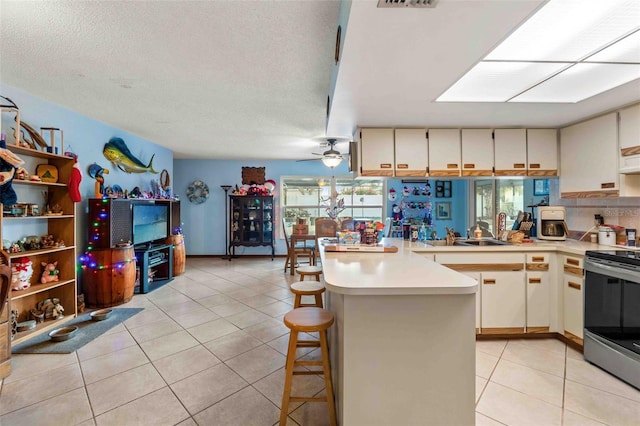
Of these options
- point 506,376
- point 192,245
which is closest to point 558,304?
point 506,376

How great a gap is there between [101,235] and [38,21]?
2.58 meters

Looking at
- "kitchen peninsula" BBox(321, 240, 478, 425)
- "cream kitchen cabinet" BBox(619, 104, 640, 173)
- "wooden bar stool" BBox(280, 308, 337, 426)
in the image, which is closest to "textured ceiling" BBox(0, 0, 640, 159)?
"cream kitchen cabinet" BBox(619, 104, 640, 173)

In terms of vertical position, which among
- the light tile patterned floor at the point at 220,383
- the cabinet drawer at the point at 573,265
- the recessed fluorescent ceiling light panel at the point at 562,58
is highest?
the recessed fluorescent ceiling light panel at the point at 562,58

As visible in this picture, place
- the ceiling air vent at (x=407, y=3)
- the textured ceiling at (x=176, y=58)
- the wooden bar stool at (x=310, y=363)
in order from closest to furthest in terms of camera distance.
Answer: the ceiling air vent at (x=407, y=3) → the wooden bar stool at (x=310, y=363) → the textured ceiling at (x=176, y=58)

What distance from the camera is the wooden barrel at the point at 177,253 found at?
17.1 feet

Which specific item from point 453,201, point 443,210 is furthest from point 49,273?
point 453,201

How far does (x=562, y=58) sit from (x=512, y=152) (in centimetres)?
159

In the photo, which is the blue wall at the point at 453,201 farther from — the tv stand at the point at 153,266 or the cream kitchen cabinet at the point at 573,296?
the tv stand at the point at 153,266

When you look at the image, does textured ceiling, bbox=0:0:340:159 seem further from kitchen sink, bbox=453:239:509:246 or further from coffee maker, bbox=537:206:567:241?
coffee maker, bbox=537:206:567:241

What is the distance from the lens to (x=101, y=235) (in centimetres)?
370

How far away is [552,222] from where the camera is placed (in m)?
3.13

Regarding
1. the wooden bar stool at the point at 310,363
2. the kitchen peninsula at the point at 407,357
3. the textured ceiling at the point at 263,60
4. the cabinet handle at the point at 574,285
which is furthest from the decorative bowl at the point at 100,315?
the cabinet handle at the point at 574,285

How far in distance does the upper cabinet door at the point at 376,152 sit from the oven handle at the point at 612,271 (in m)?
1.84

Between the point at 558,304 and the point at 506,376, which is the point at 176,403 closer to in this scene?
the point at 506,376
